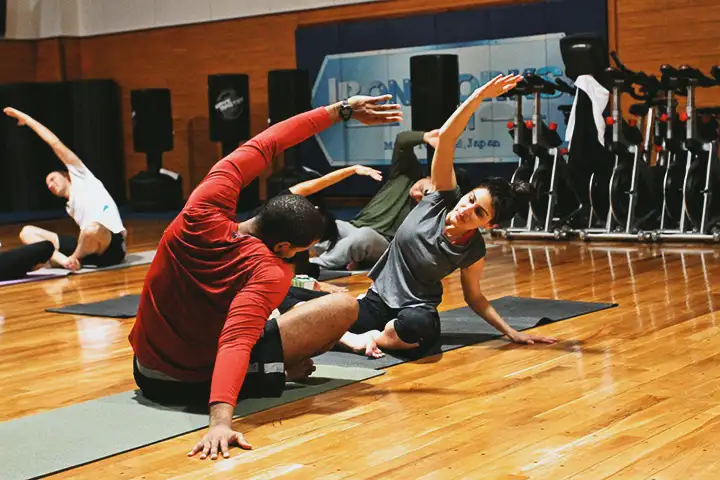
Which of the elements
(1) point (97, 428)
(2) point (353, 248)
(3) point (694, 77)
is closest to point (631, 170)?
(3) point (694, 77)

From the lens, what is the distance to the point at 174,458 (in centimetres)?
278

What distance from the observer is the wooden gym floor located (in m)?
2.66

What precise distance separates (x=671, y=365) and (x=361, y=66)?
24.0 ft

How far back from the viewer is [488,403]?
3.27 metres

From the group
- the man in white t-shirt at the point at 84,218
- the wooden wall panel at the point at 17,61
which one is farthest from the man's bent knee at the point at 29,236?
the wooden wall panel at the point at 17,61

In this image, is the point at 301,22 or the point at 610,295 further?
the point at 301,22

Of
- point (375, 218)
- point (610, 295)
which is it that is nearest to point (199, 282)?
point (610, 295)

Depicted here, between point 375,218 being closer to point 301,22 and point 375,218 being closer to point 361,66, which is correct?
point 361,66

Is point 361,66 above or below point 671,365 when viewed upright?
above

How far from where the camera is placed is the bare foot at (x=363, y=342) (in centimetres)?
396

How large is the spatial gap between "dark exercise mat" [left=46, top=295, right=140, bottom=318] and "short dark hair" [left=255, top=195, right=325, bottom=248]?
2.32 meters

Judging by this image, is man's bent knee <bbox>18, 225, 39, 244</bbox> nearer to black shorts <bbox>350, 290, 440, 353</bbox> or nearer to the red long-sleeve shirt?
black shorts <bbox>350, 290, 440, 353</bbox>

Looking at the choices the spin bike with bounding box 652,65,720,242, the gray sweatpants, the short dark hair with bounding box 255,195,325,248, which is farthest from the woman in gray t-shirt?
the spin bike with bounding box 652,65,720,242

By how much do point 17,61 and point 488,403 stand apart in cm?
1084
